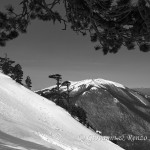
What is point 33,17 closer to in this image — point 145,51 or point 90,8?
point 90,8

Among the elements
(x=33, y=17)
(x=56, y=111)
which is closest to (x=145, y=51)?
(x=33, y=17)

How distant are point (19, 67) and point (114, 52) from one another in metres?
49.4

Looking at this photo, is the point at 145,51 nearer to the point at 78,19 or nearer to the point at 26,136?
the point at 78,19

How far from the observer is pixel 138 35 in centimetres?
805

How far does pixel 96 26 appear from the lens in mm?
8883

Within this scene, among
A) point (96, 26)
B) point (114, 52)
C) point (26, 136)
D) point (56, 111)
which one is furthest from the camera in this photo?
point (56, 111)

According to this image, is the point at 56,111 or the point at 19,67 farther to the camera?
the point at 19,67

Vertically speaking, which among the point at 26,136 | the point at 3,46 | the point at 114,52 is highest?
the point at 114,52

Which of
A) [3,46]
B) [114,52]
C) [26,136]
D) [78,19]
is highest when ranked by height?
[78,19]

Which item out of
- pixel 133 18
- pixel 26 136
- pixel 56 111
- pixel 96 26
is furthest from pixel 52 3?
pixel 56 111

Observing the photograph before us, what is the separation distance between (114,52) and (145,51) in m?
1.59

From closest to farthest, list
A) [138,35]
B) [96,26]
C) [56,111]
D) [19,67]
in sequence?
[138,35] < [96,26] < [56,111] < [19,67]

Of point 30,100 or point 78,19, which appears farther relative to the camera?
point 30,100

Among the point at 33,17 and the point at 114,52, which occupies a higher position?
the point at 33,17
